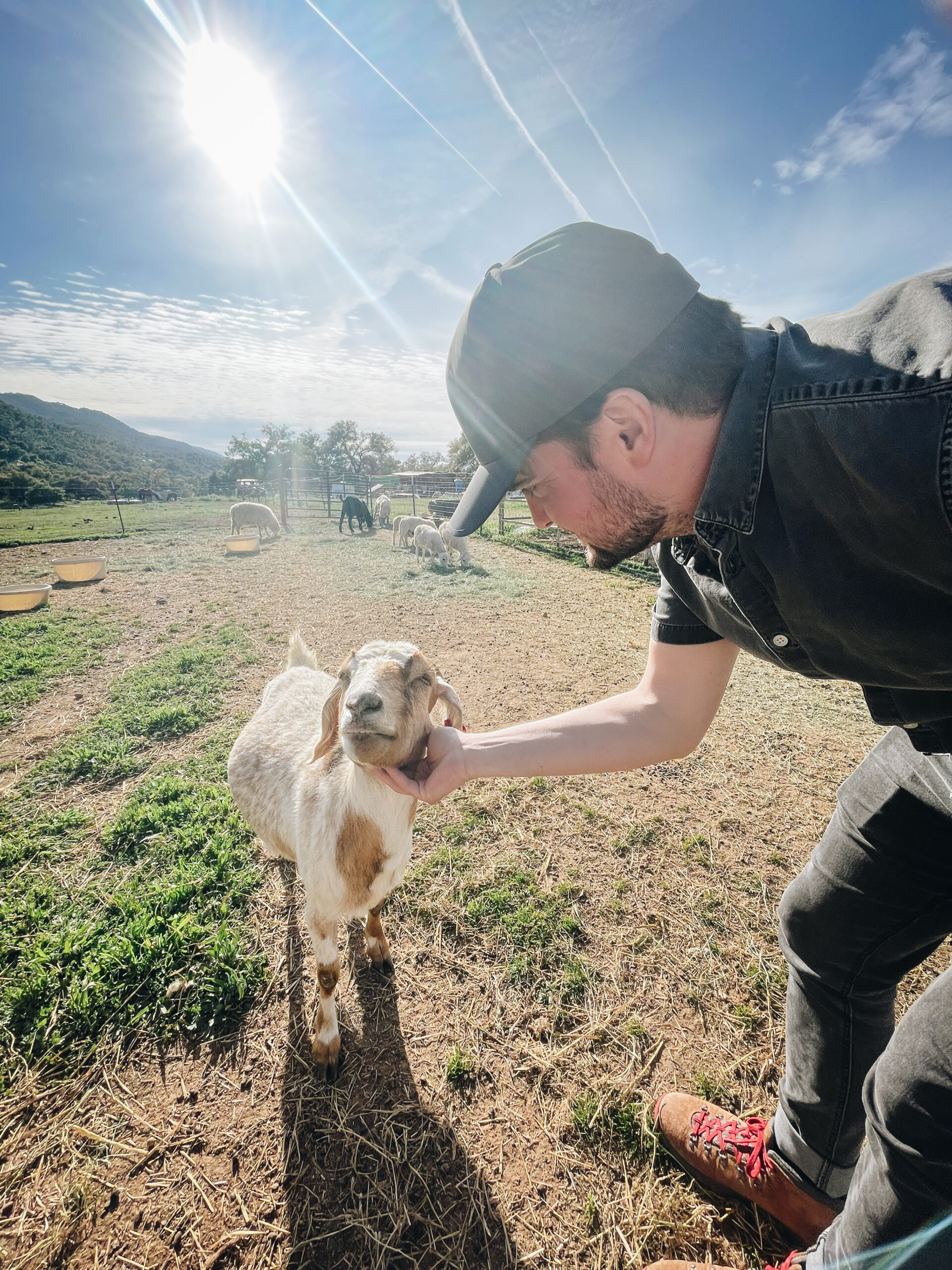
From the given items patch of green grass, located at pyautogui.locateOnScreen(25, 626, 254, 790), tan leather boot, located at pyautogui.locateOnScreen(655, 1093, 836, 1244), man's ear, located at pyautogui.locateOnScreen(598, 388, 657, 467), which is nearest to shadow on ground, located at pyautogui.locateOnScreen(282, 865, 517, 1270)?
tan leather boot, located at pyautogui.locateOnScreen(655, 1093, 836, 1244)

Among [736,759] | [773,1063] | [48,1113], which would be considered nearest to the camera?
A: [48,1113]

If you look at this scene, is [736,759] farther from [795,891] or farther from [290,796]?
[290,796]

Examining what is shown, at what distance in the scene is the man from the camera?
1.00 meters

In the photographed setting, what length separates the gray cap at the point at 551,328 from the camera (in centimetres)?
132

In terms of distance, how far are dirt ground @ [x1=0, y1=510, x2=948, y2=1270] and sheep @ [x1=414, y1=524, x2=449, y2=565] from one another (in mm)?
12067

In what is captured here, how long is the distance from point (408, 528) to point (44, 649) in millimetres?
13618

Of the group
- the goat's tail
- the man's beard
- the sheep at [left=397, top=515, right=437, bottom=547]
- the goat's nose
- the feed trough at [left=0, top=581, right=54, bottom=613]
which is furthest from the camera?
the sheep at [left=397, top=515, right=437, bottom=547]

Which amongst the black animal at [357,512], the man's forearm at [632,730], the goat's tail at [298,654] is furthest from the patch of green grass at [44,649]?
the black animal at [357,512]

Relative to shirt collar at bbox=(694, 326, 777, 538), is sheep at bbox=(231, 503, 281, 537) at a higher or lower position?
lower

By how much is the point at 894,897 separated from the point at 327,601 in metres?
11.2

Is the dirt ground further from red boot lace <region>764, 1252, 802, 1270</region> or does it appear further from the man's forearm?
the man's forearm

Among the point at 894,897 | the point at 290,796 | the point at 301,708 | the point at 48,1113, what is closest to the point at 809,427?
the point at 894,897

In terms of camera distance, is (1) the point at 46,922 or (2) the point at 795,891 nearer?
(2) the point at 795,891

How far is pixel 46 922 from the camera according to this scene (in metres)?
3.22
